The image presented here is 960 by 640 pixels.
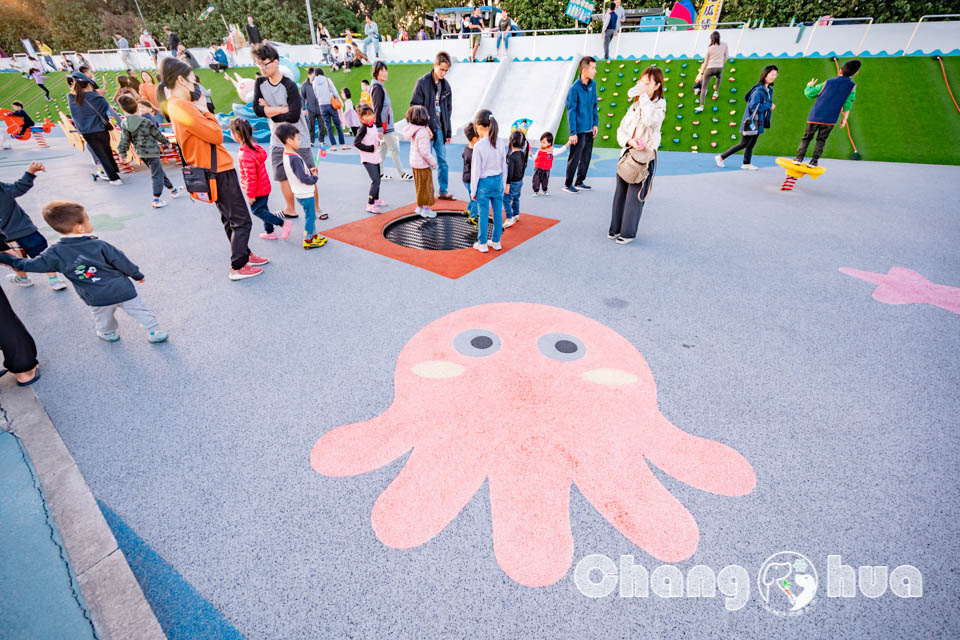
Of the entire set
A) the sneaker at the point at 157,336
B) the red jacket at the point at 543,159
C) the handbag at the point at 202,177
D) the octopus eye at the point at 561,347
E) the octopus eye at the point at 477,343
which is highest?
the handbag at the point at 202,177

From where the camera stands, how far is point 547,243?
529cm

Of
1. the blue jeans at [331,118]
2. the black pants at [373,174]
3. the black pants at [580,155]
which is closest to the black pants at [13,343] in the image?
the black pants at [373,174]

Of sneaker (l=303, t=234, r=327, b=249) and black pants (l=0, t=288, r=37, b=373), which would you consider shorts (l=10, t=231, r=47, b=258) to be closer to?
black pants (l=0, t=288, r=37, b=373)

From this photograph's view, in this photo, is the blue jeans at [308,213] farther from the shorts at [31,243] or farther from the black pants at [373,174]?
the shorts at [31,243]

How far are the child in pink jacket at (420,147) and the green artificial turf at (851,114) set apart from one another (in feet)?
25.5

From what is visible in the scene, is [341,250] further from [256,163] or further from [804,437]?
[804,437]

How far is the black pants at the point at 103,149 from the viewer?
A: 7547mm

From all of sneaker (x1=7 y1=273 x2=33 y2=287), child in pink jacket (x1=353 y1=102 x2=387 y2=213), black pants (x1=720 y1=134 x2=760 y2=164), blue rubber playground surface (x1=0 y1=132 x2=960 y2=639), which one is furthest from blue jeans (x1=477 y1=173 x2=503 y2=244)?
black pants (x1=720 y1=134 x2=760 y2=164)

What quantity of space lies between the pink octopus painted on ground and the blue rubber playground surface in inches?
0.6

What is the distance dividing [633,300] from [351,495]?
306 cm

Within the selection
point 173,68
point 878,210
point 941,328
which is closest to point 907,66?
point 878,210

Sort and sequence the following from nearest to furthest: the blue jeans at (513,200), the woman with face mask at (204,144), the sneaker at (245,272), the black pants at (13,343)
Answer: the black pants at (13,343) → the woman with face mask at (204,144) → the sneaker at (245,272) → the blue jeans at (513,200)

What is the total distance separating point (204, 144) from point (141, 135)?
4361 millimetres

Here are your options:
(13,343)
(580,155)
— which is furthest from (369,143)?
(13,343)
